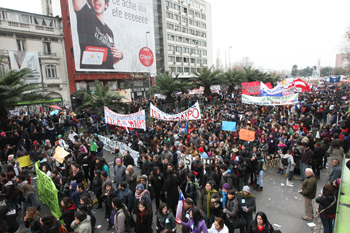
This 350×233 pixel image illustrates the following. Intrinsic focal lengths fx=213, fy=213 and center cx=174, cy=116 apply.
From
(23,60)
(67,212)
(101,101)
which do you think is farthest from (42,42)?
(67,212)

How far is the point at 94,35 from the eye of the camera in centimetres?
3606

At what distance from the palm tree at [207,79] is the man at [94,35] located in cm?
1847

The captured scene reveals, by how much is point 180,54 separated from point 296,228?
56.9 m

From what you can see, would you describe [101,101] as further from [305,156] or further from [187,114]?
[305,156]

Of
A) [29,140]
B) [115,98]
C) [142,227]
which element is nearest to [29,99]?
[29,140]

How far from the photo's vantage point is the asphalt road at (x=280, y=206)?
5.78 m

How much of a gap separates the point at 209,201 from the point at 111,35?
39.2m

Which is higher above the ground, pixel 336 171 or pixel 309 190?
pixel 336 171

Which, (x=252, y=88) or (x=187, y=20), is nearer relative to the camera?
(x=252, y=88)

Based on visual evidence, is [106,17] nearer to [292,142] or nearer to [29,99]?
[29,99]

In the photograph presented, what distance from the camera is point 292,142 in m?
8.82

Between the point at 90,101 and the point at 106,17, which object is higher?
the point at 106,17

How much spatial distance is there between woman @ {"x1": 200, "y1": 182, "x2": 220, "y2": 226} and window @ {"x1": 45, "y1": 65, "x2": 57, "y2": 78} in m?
34.1

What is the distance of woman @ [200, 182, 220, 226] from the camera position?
5.19 metres
